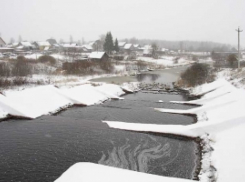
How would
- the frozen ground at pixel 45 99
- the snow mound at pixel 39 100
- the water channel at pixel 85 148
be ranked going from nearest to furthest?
the water channel at pixel 85 148 → the frozen ground at pixel 45 99 → the snow mound at pixel 39 100

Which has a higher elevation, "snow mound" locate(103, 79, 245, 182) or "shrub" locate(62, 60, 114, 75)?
"shrub" locate(62, 60, 114, 75)

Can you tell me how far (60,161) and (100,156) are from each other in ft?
6.52

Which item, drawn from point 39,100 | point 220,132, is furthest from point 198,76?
point 39,100

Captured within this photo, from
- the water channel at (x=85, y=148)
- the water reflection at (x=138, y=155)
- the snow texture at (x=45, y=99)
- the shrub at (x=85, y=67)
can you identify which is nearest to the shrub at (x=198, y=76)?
the snow texture at (x=45, y=99)

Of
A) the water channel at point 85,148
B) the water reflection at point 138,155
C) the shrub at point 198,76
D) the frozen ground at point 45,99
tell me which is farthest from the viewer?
the shrub at point 198,76

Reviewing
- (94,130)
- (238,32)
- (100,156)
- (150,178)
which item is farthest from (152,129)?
(238,32)

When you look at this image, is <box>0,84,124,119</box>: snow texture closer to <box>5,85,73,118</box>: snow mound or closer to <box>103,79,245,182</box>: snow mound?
<box>5,85,73,118</box>: snow mound

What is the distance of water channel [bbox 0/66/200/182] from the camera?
9.55 meters

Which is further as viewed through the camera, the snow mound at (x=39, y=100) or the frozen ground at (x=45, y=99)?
the snow mound at (x=39, y=100)

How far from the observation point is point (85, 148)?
11578 millimetres

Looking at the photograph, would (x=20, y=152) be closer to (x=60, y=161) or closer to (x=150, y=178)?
(x=60, y=161)

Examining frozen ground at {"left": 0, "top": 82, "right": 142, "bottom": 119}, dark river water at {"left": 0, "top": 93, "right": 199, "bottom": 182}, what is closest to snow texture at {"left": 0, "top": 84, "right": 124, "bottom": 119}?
frozen ground at {"left": 0, "top": 82, "right": 142, "bottom": 119}

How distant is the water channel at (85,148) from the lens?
31.3 ft

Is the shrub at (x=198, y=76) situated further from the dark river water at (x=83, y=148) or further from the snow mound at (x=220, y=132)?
the dark river water at (x=83, y=148)
